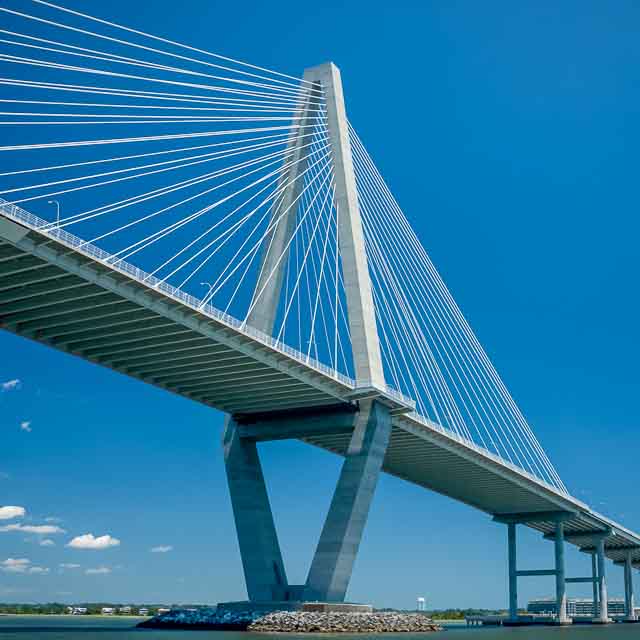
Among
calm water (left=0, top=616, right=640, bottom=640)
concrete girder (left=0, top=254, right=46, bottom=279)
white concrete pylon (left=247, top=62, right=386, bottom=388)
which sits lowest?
calm water (left=0, top=616, right=640, bottom=640)

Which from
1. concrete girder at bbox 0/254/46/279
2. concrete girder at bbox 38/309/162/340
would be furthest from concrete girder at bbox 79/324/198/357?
concrete girder at bbox 0/254/46/279

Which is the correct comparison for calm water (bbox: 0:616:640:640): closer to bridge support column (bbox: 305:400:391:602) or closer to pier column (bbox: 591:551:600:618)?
bridge support column (bbox: 305:400:391:602)

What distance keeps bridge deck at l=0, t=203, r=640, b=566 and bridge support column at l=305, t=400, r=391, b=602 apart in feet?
4.35

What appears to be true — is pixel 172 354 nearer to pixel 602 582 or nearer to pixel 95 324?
pixel 95 324

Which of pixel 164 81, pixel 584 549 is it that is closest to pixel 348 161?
pixel 164 81

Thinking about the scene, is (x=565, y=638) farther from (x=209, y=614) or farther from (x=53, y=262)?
(x=53, y=262)

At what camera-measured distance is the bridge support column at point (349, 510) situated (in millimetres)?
39469

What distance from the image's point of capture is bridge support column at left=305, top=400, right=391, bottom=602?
3947 centimetres

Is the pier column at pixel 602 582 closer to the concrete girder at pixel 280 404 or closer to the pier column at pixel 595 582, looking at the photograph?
the pier column at pixel 595 582

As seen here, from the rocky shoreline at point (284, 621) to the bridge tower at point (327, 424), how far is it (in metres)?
1.97

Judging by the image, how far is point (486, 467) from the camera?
54500 millimetres

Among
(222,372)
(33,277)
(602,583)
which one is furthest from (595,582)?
(33,277)

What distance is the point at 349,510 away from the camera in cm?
3994

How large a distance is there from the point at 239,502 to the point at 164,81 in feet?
62.6
